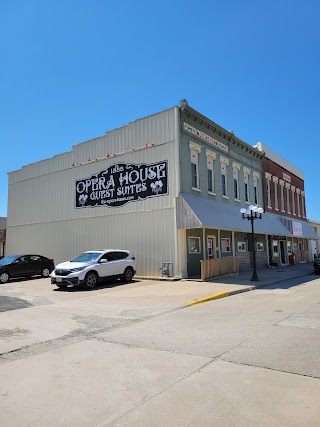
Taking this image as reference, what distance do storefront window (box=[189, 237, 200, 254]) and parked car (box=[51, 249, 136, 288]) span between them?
371 centimetres

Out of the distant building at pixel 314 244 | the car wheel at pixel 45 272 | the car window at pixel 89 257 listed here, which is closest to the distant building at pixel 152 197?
the car wheel at pixel 45 272

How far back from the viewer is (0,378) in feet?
17.7

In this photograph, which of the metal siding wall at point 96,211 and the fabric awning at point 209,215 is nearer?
the fabric awning at point 209,215

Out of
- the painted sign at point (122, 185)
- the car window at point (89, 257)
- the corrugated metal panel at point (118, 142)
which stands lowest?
the car window at point (89, 257)

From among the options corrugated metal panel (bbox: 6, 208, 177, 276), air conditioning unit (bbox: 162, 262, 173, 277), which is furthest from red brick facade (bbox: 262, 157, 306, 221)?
air conditioning unit (bbox: 162, 262, 173, 277)

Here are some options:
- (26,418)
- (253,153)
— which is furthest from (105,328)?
(253,153)

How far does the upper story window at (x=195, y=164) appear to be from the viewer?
70.5 ft

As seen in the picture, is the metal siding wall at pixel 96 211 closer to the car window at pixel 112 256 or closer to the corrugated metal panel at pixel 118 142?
the corrugated metal panel at pixel 118 142

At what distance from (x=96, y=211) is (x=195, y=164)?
719cm

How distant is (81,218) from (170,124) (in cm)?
911

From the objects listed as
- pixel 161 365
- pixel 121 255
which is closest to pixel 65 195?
pixel 121 255

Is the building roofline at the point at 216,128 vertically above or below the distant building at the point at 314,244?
above

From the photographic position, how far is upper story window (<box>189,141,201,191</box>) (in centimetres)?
2150

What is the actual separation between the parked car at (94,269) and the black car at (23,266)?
4962 millimetres
